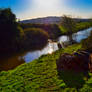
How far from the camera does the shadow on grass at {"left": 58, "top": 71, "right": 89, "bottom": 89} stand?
7752 mm

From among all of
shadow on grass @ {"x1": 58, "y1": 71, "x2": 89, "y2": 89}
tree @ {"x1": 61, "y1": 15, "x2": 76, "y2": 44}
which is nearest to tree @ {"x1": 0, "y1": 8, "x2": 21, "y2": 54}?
tree @ {"x1": 61, "y1": 15, "x2": 76, "y2": 44}

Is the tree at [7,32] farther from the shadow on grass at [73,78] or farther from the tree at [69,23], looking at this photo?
the shadow on grass at [73,78]

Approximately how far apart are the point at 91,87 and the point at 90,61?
185 inches

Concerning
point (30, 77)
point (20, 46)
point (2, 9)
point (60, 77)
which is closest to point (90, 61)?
point (60, 77)

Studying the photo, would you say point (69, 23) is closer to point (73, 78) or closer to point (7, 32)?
point (7, 32)

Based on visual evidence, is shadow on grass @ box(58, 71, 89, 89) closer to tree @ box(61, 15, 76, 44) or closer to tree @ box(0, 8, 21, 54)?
tree @ box(0, 8, 21, 54)

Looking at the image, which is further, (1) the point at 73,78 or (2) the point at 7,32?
(2) the point at 7,32

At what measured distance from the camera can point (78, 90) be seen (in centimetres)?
700

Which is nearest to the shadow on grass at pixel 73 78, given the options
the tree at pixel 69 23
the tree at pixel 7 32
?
the tree at pixel 7 32

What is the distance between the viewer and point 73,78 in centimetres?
876

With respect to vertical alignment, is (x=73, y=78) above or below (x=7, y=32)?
below

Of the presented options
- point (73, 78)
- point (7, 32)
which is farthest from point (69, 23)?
point (73, 78)

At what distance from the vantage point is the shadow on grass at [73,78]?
305 inches

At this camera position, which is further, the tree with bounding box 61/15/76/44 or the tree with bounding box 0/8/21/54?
the tree with bounding box 61/15/76/44
